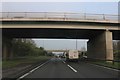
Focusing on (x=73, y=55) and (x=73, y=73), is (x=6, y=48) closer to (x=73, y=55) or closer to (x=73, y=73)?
(x=73, y=55)

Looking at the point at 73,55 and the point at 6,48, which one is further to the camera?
the point at 73,55

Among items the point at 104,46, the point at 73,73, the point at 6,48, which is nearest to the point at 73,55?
the point at 104,46

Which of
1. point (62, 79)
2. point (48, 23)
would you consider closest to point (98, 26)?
point (48, 23)

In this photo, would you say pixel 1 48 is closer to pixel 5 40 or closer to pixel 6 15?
pixel 5 40

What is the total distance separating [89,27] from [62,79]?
108 feet

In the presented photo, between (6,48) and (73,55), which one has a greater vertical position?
(6,48)

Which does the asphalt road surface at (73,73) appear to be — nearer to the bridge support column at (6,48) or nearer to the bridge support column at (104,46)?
the bridge support column at (104,46)

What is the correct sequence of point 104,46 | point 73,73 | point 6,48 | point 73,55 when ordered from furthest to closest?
1. point 73,55
2. point 6,48
3. point 104,46
4. point 73,73

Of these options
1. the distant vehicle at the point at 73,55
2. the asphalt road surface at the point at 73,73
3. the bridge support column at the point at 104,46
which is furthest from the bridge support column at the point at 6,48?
the asphalt road surface at the point at 73,73

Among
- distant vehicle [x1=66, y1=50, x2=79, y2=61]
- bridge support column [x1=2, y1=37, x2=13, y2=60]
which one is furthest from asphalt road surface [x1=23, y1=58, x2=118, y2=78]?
distant vehicle [x1=66, y1=50, x2=79, y2=61]

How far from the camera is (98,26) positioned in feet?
158

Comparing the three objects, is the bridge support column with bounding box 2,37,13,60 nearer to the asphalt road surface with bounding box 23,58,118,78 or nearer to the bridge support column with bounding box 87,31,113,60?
the bridge support column with bounding box 87,31,113,60

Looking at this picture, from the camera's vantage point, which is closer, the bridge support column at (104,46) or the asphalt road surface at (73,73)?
the asphalt road surface at (73,73)

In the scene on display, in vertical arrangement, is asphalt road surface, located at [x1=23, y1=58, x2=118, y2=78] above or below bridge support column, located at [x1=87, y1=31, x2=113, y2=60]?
below
